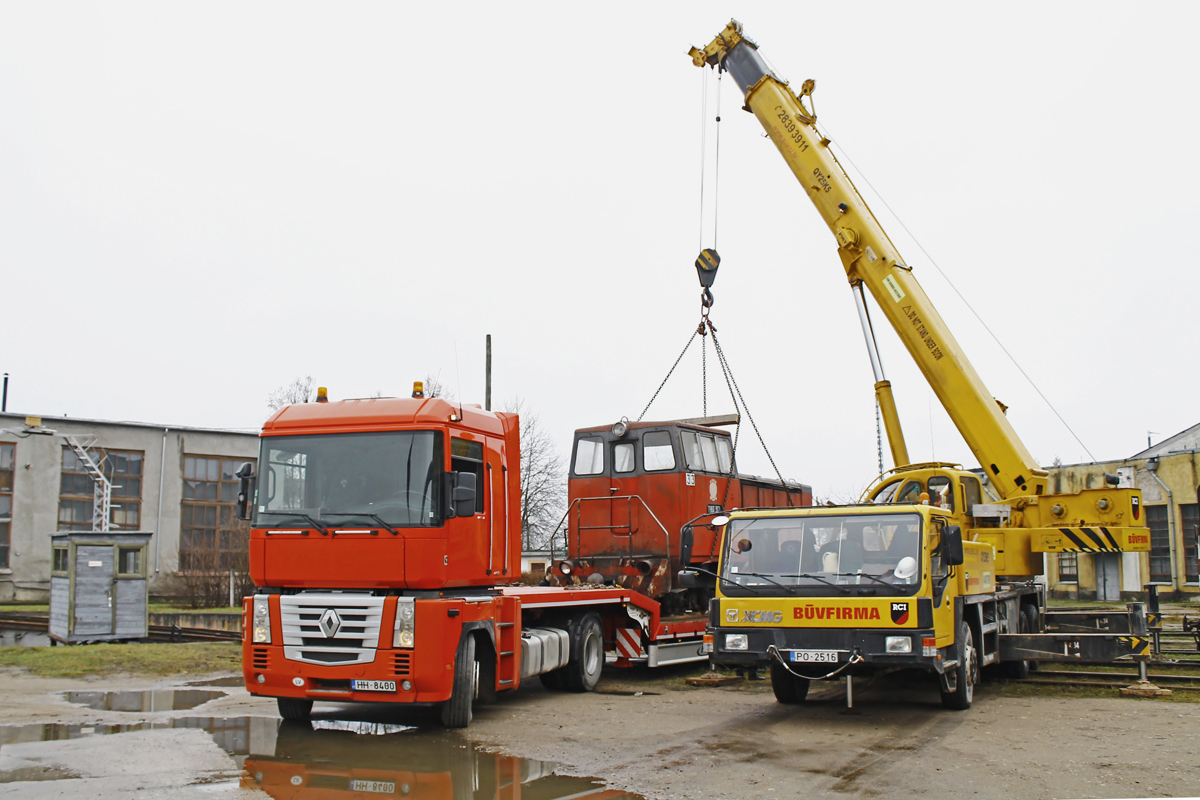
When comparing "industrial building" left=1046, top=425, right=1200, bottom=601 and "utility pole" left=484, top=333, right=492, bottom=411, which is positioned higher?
"utility pole" left=484, top=333, right=492, bottom=411

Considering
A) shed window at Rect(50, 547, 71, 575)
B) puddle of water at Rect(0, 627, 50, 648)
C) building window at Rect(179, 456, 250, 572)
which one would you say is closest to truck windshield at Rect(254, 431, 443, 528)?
shed window at Rect(50, 547, 71, 575)

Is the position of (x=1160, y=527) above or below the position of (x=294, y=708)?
above

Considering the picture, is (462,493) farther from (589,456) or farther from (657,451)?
(589,456)

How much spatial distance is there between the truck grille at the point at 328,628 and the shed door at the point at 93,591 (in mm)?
12584

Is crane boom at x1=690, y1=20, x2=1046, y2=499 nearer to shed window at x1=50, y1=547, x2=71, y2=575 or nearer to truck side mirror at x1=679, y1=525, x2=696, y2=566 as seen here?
truck side mirror at x1=679, y1=525, x2=696, y2=566

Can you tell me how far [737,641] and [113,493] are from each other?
104 feet

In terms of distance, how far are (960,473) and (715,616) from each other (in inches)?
205

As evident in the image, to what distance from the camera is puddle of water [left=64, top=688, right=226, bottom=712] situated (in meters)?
11.3

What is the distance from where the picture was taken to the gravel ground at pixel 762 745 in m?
7.26

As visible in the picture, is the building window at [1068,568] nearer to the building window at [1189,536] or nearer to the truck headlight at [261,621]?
the building window at [1189,536]

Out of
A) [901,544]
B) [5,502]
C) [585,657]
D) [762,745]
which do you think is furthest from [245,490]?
[5,502]

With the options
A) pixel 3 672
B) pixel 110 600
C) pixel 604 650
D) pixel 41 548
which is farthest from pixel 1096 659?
pixel 41 548

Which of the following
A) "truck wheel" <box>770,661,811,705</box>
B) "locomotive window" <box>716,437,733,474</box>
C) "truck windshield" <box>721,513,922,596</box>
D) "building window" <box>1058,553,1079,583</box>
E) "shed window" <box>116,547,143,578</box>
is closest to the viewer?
"truck windshield" <box>721,513,922,596</box>

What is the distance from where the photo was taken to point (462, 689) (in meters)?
9.73
